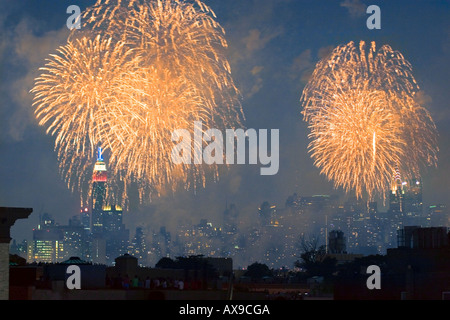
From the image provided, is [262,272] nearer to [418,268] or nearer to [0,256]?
[418,268]

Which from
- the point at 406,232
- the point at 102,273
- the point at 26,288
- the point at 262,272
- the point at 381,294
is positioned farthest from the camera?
the point at 262,272

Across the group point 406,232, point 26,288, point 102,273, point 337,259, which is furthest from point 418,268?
point 337,259
